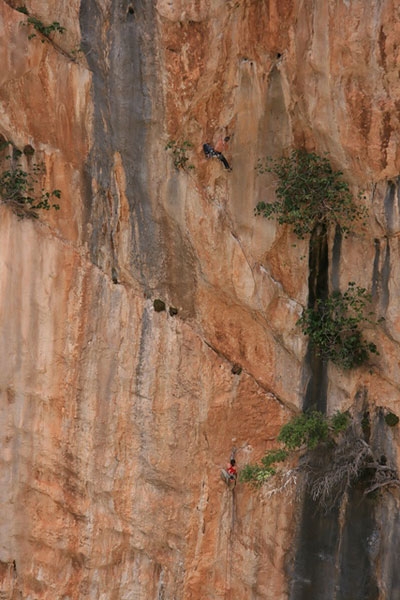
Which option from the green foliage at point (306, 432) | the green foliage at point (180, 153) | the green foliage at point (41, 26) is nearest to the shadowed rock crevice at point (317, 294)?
the green foliage at point (306, 432)

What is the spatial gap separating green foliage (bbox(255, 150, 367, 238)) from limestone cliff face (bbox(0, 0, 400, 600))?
0.27m

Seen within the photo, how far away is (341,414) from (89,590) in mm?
6297

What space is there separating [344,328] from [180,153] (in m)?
4.64

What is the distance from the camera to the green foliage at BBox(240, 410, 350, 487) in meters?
16.1

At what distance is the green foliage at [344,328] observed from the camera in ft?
53.2

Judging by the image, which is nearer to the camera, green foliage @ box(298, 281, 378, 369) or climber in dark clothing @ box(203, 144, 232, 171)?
green foliage @ box(298, 281, 378, 369)

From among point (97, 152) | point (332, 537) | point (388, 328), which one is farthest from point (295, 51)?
point (332, 537)

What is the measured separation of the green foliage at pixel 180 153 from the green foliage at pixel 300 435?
5377 millimetres

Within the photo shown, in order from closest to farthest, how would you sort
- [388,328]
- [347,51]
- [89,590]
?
[347,51] < [388,328] < [89,590]

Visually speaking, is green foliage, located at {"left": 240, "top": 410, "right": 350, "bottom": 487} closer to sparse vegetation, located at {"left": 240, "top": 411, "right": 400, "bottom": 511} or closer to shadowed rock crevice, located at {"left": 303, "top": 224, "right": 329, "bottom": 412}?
sparse vegetation, located at {"left": 240, "top": 411, "right": 400, "bottom": 511}

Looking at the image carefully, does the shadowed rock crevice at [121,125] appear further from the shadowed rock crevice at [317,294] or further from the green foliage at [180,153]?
the shadowed rock crevice at [317,294]

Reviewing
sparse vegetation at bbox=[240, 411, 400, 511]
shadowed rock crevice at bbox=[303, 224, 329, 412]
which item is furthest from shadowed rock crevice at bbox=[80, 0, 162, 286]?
sparse vegetation at bbox=[240, 411, 400, 511]

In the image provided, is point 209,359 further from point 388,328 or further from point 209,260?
point 388,328

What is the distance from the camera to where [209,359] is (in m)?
16.9
